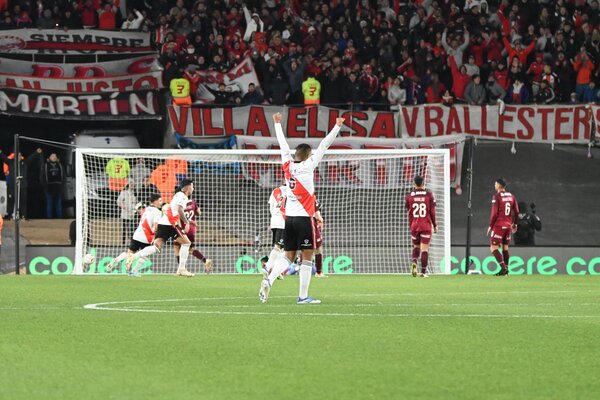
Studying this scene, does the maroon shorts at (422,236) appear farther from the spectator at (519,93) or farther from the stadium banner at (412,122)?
the spectator at (519,93)

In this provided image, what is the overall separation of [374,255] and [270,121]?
530 cm

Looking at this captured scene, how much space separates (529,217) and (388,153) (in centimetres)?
398

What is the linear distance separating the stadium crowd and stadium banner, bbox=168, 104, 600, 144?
543mm

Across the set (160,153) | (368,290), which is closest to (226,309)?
(368,290)

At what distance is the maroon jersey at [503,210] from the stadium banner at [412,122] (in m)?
5.36

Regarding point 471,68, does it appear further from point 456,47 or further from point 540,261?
point 540,261

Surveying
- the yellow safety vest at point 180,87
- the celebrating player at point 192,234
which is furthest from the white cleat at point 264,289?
the yellow safety vest at point 180,87

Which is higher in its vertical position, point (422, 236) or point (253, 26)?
point (253, 26)

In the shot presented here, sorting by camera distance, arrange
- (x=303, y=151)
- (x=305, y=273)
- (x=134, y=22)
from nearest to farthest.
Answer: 1. (x=303, y=151)
2. (x=305, y=273)
3. (x=134, y=22)

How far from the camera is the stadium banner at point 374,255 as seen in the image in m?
26.5

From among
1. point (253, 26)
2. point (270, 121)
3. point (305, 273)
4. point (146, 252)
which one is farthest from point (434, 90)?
point (305, 273)

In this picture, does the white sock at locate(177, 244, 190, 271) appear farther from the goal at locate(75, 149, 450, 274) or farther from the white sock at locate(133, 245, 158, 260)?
the goal at locate(75, 149, 450, 274)

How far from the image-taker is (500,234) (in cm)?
2530

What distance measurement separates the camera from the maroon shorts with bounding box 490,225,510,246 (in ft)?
82.8
